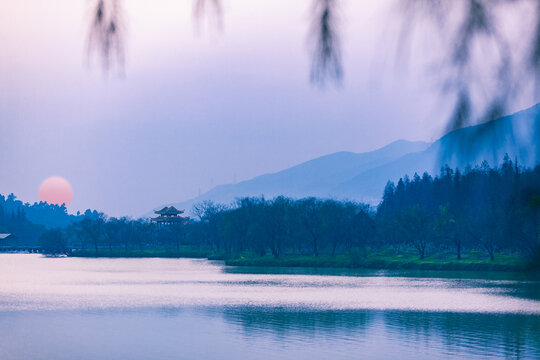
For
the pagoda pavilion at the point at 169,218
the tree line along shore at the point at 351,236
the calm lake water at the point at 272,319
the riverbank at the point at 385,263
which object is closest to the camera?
the calm lake water at the point at 272,319

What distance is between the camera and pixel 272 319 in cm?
2942

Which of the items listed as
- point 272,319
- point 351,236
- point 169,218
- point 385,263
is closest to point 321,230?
point 351,236

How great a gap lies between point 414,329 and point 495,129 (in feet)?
86.5

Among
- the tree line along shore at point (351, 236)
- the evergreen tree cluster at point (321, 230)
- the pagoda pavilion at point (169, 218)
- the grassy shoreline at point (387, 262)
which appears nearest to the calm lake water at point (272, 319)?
the evergreen tree cluster at point (321, 230)

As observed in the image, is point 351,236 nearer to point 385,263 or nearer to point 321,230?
point 321,230

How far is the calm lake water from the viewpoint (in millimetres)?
22547

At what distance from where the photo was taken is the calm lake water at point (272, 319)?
2255cm

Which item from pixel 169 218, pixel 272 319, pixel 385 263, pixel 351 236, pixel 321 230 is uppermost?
pixel 169 218

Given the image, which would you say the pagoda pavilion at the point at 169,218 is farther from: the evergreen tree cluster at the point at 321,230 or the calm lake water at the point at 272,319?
the calm lake water at the point at 272,319

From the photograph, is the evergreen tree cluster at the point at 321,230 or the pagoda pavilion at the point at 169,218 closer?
the evergreen tree cluster at the point at 321,230

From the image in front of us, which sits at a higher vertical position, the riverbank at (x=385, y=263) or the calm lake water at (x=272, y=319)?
the riverbank at (x=385, y=263)

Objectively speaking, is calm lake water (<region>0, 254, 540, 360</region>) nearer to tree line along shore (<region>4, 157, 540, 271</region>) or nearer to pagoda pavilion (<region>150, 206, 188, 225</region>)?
tree line along shore (<region>4, 157, 540, 271</region>)

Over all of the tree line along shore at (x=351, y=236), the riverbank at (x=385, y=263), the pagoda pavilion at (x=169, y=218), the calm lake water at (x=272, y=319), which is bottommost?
the calm lake water at (x=272, y=319)

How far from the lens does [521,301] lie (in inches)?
1368
